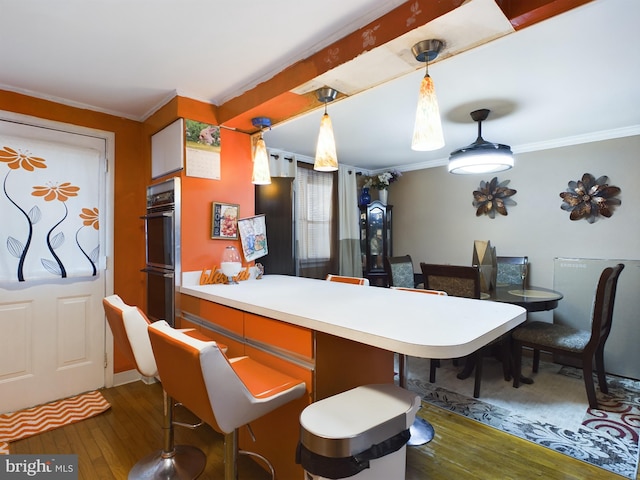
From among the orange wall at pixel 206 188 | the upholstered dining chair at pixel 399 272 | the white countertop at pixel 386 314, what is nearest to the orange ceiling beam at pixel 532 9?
the white countertop at pixel 386 314

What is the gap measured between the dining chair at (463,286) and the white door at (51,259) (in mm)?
2809

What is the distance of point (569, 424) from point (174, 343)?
265cm

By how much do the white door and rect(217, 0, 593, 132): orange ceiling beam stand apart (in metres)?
1.25

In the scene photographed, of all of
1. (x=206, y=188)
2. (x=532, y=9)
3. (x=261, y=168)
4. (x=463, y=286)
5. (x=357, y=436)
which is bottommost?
(x=357, y=436)

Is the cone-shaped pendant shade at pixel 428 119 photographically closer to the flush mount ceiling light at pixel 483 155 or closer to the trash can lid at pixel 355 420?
the trash can lid at pixel 355 420

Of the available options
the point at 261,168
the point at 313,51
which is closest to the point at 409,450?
the point at 261,168

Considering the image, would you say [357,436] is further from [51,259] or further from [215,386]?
[51,259]

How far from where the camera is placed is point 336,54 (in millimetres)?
1792

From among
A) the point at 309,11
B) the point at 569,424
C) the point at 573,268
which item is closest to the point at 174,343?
the point at 309,11

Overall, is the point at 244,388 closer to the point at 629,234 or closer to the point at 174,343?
the point at 174,343

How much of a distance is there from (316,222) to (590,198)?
9.89 ft

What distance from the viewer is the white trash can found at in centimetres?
104

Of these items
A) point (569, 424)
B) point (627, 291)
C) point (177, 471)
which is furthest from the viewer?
point (627, 291)

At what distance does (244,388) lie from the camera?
1.20 m
